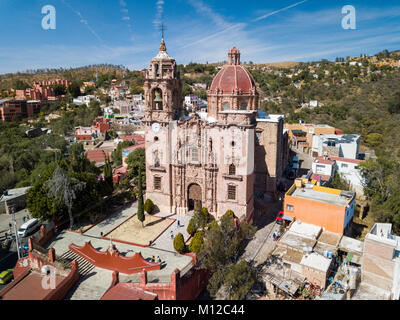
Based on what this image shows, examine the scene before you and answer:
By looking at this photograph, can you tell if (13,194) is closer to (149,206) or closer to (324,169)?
(149,206)

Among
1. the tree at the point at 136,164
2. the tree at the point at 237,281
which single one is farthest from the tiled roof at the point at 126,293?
the tree at the point at 136,164

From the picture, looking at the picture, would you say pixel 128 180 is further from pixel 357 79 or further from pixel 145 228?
pixel 357 79

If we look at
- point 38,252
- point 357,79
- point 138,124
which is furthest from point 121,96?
point 38,252

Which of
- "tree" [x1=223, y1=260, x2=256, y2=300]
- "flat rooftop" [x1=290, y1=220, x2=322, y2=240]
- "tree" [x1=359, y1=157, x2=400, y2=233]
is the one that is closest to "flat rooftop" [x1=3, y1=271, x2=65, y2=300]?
"tree" [x1=223, y1=260, x2=256, y2=300]

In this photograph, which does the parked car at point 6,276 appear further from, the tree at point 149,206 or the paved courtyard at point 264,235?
the paved courtyard at point 264,235

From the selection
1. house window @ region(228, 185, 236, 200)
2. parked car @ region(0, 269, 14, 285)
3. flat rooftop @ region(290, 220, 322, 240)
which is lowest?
parked car @ region(0, 269, 14, 285)

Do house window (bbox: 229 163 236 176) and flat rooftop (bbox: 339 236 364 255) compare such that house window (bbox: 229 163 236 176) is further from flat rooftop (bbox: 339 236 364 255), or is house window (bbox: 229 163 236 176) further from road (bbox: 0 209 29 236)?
road (bbox: 0 209 29 236)
